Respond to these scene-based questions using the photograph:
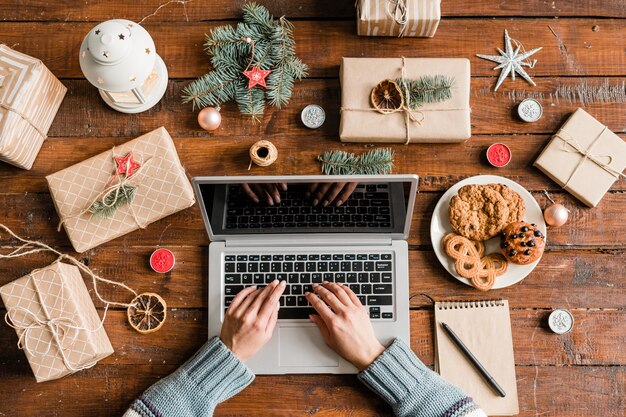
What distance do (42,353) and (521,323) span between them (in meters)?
1.01

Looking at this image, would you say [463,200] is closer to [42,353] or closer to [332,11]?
[332,11]

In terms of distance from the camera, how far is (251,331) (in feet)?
3.64

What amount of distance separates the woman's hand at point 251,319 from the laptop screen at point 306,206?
0.13 metres

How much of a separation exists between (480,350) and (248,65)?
0.81 meters

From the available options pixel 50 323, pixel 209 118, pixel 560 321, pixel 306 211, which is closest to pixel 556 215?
pixel 560 321

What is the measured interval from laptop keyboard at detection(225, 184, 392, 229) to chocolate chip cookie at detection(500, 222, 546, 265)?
0.26 metres

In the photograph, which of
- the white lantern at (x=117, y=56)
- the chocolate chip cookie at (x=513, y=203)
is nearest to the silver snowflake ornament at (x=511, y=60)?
the chocolate chip cookie at (x=513, y=203)

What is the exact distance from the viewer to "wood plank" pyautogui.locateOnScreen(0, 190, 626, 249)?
120 cm

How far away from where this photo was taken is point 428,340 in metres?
1.17

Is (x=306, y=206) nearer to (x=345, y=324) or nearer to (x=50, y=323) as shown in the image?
(x=345, y=324)

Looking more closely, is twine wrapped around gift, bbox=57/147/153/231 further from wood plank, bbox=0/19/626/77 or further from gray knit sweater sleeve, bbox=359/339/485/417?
gray knit sweater sleeve, bbox=359/339/485/417

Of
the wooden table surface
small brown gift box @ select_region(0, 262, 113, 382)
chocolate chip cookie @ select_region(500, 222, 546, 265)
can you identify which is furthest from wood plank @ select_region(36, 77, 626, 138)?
small brown gift box @ select_region(0, 262, 113, 382)

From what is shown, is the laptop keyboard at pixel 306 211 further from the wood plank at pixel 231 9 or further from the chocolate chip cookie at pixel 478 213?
the wood plank at pixel 231 9

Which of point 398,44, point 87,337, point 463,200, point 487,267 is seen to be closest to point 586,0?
point 398,44
